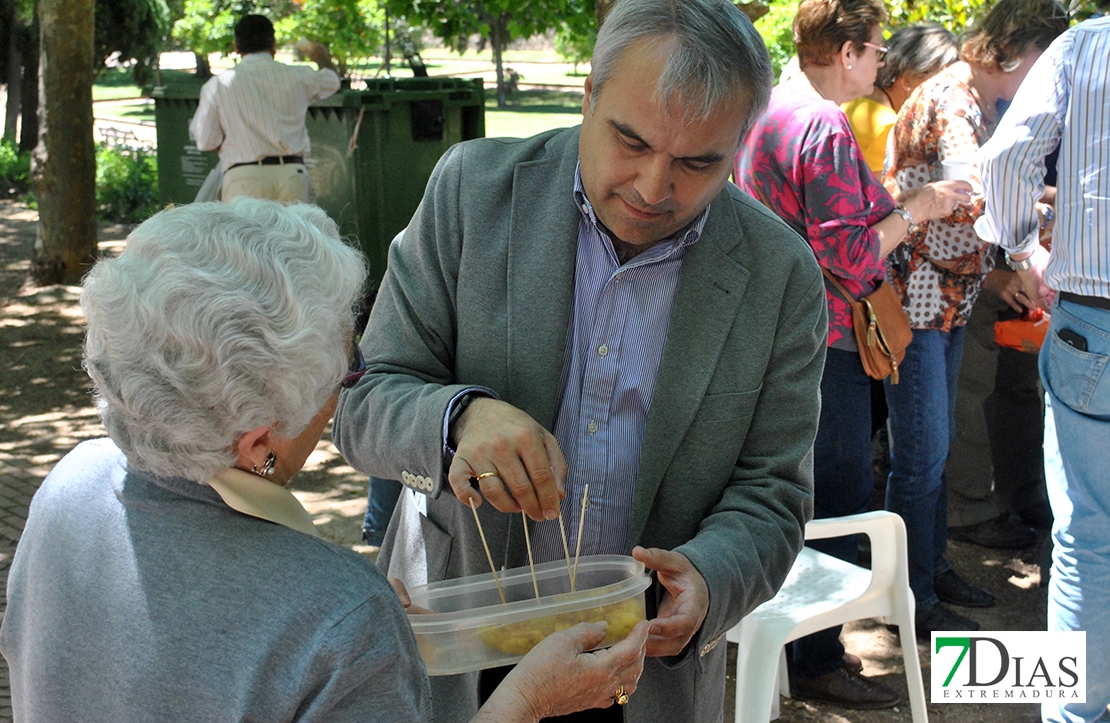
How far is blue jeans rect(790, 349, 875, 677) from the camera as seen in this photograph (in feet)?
12.2

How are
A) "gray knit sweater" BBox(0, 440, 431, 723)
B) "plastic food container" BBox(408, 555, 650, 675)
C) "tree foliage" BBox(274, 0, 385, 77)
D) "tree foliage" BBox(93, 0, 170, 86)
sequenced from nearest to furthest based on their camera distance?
"gray knit sweater" BBox(0, 440, 431, 723)
"plastic food container" BBox(408, 555, 650, 675)
"tree foliage" BBox(274, 0, 385, 77)
"tree foliage" BBox(93, 0, 170, 86)

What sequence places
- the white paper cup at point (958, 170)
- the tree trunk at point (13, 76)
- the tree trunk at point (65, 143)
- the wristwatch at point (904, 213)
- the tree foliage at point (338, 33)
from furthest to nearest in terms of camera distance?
the tree trunk at point (13, 76), the tree foliage at point (338, 33), the tree trunk at point (65, 143), the white paper cup at point (958, 170), the wristwatch at point (904, 213)

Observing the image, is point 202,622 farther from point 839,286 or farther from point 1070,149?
point 839,286

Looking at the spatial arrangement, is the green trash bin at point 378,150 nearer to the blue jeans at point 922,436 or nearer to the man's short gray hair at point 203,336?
the blue jeans at point 922,436

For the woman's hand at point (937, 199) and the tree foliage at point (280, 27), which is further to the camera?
the tree foliage at point (280, 27)

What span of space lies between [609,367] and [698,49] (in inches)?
22.2

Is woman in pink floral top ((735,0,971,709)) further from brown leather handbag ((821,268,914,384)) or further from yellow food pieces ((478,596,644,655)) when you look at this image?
yellow food pieces ((478,596,644,655))

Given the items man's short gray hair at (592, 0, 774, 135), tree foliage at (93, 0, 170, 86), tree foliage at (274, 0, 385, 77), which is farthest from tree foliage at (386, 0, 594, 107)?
tree foliage at (93, 0, 170, 86)

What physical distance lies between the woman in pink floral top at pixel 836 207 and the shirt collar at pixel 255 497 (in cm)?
245

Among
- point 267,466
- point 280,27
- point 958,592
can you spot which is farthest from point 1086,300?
point 280,27

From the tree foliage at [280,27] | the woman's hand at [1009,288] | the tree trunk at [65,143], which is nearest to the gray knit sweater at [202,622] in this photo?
the woman's hand at [1009,288]

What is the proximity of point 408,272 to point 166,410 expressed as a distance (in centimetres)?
74

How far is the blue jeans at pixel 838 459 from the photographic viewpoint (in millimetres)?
3709

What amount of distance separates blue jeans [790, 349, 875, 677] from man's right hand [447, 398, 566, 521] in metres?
2.26
